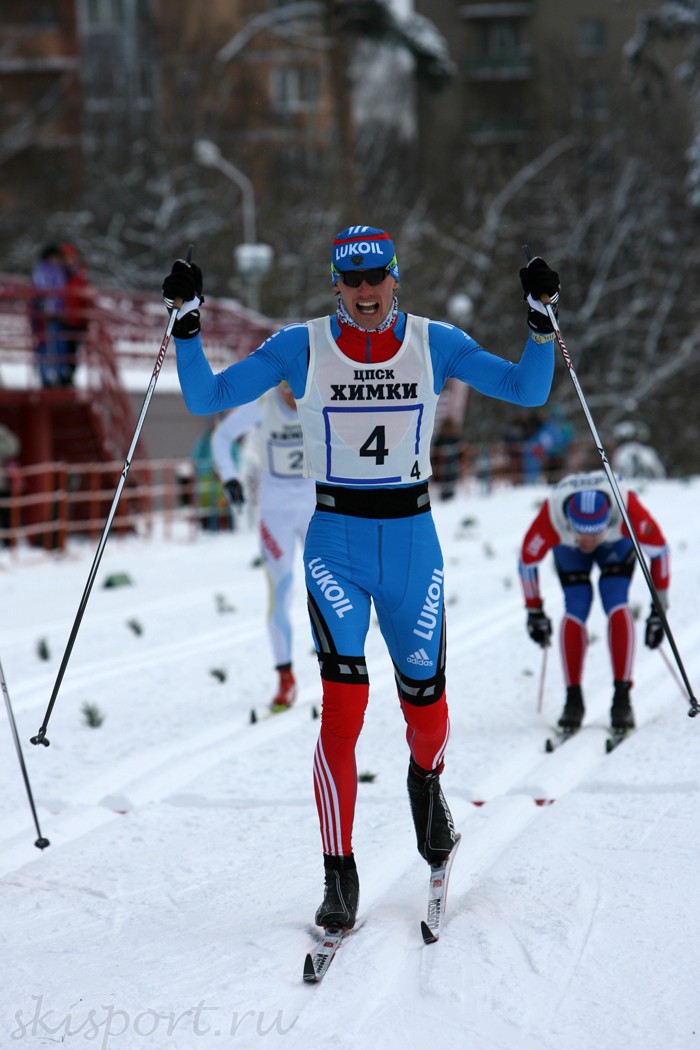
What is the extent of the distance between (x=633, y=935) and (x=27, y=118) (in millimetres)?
41606

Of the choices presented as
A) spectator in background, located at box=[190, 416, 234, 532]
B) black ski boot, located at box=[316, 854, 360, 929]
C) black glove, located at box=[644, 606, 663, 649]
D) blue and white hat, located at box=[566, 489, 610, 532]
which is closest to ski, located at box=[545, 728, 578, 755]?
black glove, located at box=[644, 606, 663, 649]

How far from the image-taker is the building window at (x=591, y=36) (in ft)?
182

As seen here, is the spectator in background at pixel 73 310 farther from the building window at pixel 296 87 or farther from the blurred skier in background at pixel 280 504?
the building window at pixel 296 87

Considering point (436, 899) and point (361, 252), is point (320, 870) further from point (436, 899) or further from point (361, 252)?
point (361, 252)

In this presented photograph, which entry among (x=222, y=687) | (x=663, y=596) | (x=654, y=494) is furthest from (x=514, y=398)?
(x=654, y=494)

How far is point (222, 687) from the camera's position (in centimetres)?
888

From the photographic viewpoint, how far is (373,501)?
4.36 meters

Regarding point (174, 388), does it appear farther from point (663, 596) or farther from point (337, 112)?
point (663, 596)

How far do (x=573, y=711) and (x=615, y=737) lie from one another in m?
0.38

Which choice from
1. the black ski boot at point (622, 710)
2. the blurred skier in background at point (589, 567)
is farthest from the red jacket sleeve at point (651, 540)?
the black ski boot at point (622, 710)

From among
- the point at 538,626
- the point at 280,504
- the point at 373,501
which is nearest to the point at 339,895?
the point at 373,501

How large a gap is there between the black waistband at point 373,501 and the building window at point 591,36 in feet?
181

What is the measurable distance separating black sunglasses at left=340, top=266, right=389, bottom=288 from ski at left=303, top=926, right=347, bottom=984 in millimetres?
2009

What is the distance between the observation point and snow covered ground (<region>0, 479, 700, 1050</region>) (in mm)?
3588
